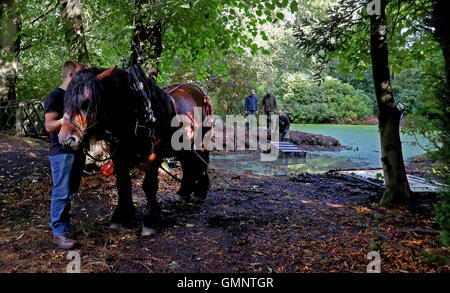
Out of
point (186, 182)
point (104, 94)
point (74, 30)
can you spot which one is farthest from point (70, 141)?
point (74, 30)

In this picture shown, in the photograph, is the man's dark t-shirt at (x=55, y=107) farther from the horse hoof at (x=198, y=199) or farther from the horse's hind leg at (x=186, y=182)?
the horse hoof at (x=198, y=199)

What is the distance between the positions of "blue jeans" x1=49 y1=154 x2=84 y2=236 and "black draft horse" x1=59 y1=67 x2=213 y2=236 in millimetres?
437

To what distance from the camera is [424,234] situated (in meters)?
3.57

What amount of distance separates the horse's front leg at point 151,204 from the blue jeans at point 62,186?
2.71ft

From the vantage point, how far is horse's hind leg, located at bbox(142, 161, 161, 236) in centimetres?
358

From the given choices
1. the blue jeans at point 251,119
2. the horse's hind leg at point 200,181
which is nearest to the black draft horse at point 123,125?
the horse's hind leg at point 200,181

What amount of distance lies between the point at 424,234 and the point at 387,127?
6.63 ft

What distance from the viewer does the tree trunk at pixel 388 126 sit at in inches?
193

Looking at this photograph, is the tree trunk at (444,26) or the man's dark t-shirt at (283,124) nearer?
the tree trunk at (444,26)

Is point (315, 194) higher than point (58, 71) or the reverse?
the reverse

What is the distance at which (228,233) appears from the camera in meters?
3.72

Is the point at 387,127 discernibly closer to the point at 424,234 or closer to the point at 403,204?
the point at 403,204
